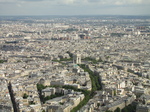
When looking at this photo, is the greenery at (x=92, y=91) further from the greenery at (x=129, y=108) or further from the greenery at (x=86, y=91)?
the greenery at (x=129, y=108)

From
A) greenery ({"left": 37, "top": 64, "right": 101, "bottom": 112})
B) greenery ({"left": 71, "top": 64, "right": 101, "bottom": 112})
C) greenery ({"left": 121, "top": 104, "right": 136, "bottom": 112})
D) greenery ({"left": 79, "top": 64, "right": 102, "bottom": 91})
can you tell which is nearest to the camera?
greenery ({"left": 121, "top": 104, "right": 136, "bottom": 112})

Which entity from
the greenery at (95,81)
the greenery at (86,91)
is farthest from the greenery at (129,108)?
the greenery at (95,81)

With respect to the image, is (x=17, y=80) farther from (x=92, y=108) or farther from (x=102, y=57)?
(x=102, y=57)

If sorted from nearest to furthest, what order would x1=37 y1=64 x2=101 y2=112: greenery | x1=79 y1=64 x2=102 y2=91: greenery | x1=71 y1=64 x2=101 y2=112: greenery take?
x1=71 y1=64 x2=101 y2=112: greenery → x1=37 y1=64 x2=101 y2=112: greenery → x1=79 y1=64 x2=102 y2=91: greenery

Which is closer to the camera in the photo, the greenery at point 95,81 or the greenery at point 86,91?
the greenery at point 86,91

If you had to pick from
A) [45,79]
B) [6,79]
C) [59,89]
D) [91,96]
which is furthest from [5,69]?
[91,96]

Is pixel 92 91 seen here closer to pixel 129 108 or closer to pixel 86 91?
pixel 86 91

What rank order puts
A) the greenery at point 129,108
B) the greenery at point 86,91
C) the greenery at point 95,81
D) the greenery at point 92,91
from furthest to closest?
the greenery at point 95,81 < the greenery at point 86,91 < the greenery at point 92,91 < the greenery at point 129,108

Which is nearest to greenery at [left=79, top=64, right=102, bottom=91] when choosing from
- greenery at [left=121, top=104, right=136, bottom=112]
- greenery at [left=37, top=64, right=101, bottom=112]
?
greenery at [left=37, top=64, right=101, bottom=112]

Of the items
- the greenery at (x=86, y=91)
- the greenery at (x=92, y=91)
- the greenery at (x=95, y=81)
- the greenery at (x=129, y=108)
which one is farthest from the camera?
the greenery at (x=95, y=81)

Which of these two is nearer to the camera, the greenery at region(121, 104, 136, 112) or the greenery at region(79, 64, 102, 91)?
the greenery at region(121, 104, 136, 112)

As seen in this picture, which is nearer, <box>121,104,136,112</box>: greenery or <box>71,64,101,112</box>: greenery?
<box>121,104,136,112</box>: greenery

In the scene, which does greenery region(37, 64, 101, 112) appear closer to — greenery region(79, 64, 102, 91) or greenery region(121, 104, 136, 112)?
greenery region(79, 64, 102, 91)

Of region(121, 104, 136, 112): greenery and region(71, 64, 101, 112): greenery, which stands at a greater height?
region(121, 104, 136, 112): greenery
